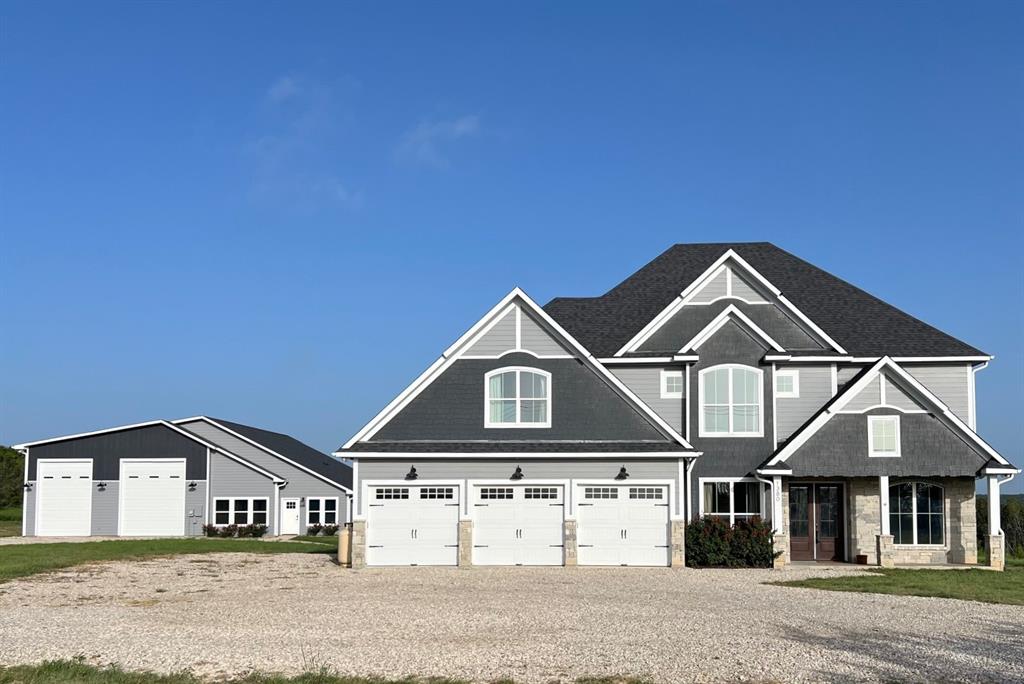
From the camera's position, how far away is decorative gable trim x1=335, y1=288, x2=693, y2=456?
2741 centimetres

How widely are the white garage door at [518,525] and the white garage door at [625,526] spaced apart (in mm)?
661

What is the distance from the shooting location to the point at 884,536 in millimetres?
27469

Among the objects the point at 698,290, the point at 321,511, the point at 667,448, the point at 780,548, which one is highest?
the point at 698,290

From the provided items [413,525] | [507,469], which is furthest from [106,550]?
[507,469]

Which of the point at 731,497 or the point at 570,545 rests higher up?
the point at 731,497

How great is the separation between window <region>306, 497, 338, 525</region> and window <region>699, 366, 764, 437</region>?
24.9 metres

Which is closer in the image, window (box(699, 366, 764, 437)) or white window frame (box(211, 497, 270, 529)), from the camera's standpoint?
window (box(699, 366, 764, 437))

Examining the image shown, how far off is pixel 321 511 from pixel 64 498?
11.2 metres

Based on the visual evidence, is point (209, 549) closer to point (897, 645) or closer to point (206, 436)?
point (206, 436)

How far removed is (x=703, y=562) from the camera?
88.0 feet

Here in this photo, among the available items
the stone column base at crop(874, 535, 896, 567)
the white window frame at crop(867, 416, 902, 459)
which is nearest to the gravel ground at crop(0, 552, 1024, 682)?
the stone column base at crop(874, 535, 896, 567)

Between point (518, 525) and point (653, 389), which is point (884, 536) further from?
point (518, 525)

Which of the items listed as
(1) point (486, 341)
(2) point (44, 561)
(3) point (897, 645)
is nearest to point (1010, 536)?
(1) point (486, 341)

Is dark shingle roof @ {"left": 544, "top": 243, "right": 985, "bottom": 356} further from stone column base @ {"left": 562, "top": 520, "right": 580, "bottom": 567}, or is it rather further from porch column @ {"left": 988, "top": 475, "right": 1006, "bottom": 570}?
stone column base @ {"left": 562, "top": 520, "right": 580, "bottom": 567}
